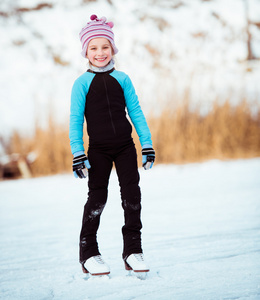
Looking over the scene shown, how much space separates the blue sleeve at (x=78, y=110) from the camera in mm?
1519

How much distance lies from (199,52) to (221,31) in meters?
1.90

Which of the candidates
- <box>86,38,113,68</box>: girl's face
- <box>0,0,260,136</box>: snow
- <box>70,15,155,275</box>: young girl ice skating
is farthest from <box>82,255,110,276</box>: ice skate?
<box>0,0,260,136</box>: snow

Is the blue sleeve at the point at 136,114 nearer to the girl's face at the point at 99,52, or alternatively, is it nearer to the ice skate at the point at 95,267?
the girl's face at the point at 99,52

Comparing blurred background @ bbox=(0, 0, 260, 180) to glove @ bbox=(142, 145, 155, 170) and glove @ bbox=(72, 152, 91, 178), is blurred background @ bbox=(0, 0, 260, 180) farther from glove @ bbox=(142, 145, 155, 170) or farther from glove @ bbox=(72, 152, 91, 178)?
glove @ bbox=(72, 152, 91, 178)

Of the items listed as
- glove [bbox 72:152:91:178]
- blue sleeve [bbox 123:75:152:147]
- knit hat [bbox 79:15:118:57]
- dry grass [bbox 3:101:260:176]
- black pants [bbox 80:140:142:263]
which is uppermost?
knit hat [bbox 79:15:118:57]

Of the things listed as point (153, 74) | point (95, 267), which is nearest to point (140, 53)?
point (153, 74)

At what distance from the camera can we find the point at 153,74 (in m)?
7.94

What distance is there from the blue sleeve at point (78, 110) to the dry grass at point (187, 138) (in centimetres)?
416

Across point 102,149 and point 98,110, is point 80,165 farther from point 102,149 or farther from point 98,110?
point 98,110

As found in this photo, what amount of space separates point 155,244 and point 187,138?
4180 millimetres

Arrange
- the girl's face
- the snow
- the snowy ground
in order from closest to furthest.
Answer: the snowy ground
the girl's face
the snow

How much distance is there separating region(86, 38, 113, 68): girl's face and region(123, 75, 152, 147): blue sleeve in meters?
0.13

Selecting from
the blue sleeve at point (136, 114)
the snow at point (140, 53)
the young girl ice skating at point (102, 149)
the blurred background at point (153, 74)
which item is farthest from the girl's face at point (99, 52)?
the snow at point (140, 53)

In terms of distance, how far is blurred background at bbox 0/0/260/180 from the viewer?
5.85 metres
